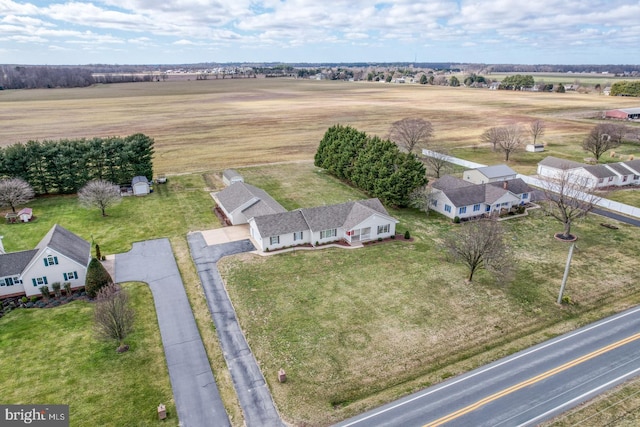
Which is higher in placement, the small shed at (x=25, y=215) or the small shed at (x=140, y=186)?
the small shed at (x=140, y=186)

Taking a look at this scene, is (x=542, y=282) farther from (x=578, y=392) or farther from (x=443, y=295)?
(x=578, y=392)

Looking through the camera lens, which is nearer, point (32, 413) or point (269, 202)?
point (32, 413)

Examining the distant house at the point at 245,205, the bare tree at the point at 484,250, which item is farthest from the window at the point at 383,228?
the distant house at the point at 245,205

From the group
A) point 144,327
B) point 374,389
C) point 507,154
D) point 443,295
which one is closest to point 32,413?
point 144,327

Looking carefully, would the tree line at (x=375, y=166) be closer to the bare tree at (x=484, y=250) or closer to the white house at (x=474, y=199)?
the white house at (x=474, y=199)

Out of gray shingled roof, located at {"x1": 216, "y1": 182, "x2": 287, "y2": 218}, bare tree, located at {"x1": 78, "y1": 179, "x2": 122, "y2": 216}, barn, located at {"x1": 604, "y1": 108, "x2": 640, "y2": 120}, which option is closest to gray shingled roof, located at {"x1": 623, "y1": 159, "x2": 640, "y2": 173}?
gray shingled roof, located at {"x1": 216, "y1": 182, "x2": 287, "y2": 218}

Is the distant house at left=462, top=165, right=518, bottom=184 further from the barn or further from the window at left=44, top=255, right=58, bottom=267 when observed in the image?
the barn
